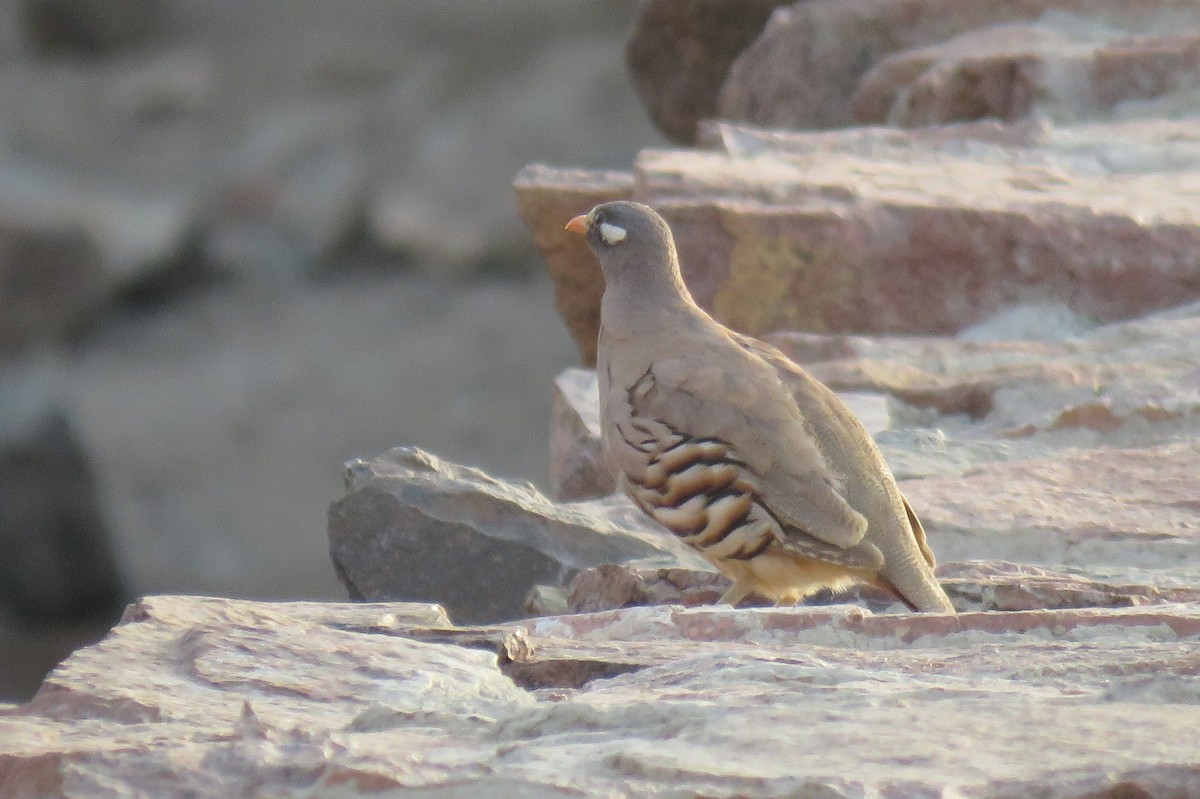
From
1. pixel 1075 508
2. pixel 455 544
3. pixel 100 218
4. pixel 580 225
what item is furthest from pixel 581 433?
pixel 100 218

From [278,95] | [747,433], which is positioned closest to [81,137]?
[278,95]

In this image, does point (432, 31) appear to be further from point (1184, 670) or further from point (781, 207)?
point (1184, 670)

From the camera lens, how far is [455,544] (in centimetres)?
439

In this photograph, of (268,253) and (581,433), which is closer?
(581,433)

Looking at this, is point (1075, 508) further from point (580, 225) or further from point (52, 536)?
point (52, 536)

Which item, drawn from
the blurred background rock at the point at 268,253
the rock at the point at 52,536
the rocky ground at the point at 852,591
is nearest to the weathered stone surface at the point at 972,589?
the rocky ground at the point at 852,591

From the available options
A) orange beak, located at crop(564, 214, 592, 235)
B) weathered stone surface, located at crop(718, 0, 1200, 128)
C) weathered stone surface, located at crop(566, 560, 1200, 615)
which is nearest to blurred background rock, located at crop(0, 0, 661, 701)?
weathered stone surface, located at crop(718, 0, 1200, 128)

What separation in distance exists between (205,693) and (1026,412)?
280 cm

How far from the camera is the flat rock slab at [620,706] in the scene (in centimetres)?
207

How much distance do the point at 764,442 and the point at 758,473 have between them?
73mm

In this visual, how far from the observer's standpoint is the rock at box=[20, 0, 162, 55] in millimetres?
22562

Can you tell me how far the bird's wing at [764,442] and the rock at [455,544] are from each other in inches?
11.4

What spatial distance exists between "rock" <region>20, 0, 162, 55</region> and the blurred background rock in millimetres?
31

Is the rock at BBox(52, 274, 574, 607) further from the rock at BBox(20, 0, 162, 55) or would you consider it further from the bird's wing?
the bird's wing
